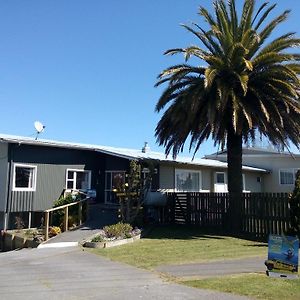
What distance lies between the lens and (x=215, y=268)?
11.3 meters

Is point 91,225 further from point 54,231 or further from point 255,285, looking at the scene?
point 255,285

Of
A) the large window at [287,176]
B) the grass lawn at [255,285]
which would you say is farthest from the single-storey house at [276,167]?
the grass lawn at [255,285]

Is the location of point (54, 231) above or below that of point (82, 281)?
above

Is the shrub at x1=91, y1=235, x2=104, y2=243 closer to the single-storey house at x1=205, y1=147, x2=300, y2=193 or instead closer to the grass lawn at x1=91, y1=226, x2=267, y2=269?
the grass lawn at x1=91, y1=226, x2=267, y2=269

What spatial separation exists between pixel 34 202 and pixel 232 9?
42.7 ft

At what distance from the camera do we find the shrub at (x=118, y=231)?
16938mm

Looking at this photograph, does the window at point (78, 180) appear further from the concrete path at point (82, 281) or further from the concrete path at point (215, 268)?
the concrete path at point (215, 268)

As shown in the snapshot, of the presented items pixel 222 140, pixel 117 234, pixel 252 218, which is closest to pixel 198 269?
pixel 117 234

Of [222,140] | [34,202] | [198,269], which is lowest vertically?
[198,269]

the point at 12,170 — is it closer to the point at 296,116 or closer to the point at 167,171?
the point at 167,171

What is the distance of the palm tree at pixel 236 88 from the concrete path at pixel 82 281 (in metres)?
8.72

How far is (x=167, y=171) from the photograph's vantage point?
25.2m

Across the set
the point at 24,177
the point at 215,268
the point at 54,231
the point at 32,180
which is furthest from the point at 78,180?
the point at 215,268

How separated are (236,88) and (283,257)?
1106 cm
